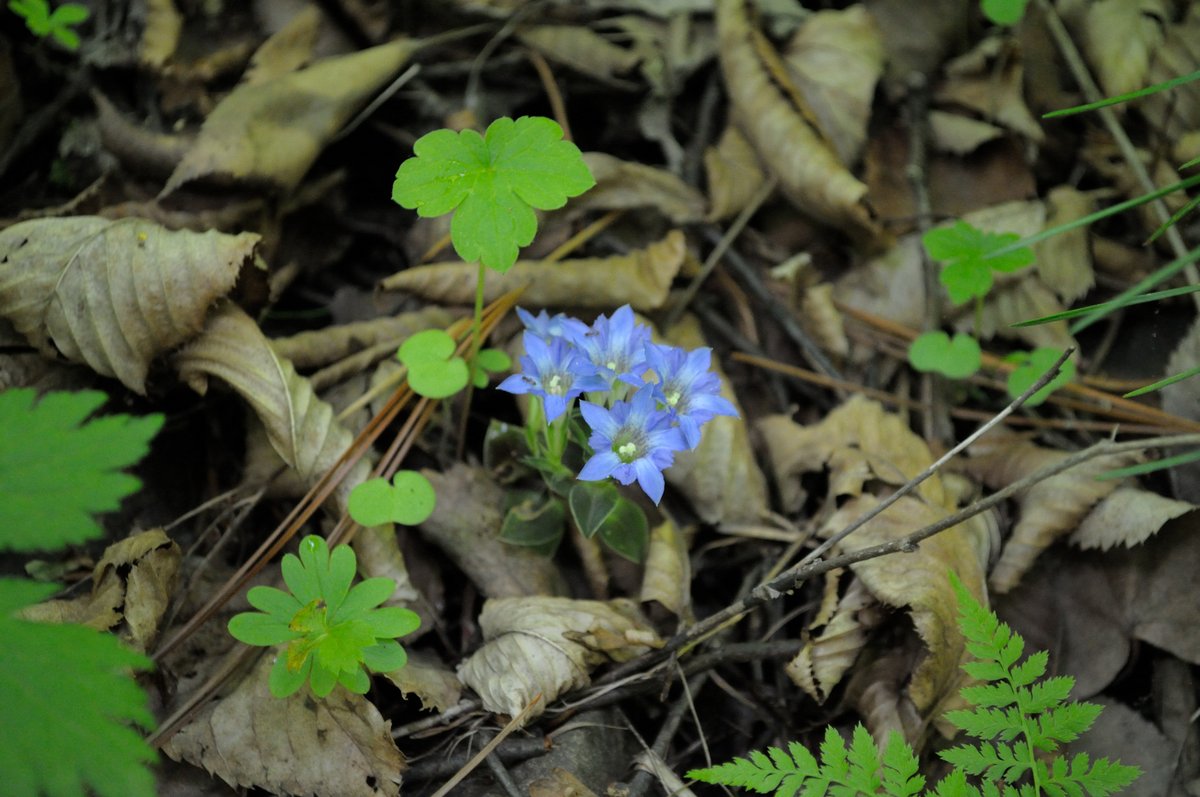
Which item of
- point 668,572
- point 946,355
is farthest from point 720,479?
point 946,355

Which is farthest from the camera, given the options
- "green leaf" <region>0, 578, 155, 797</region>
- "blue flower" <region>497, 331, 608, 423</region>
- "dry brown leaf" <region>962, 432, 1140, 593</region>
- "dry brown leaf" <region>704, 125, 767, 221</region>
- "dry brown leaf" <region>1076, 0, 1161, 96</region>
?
"dry brown leaf" <region>1076, 0, 1161, 96</region>

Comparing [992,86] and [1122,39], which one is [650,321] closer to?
[992,86]

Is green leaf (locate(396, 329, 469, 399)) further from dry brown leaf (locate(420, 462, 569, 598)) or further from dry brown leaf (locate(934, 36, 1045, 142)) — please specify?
dry brown leaf (locate(934, 36, 1045, 142))

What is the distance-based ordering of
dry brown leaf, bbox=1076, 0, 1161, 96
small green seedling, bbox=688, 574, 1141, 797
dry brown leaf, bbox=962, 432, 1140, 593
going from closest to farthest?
small green seedling, bbox=688, 574, 1141, 797 → dry brown leaf, bbox=962, 432, 1140, 593 → dry brown leaf, bbox=1076, 0, 1161, 96

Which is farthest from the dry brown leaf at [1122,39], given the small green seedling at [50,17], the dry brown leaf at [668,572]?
the small green seedling at [50,17]

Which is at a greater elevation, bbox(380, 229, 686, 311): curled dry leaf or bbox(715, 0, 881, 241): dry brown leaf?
bbox(715, 0, 881, 241): dry brown leaf

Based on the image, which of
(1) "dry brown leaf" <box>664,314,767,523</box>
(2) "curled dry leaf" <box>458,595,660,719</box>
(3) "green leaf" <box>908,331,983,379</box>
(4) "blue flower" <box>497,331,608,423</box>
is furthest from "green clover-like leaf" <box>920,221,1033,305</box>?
(2) "curled dry leaf" <box>458,595,660,719</box>

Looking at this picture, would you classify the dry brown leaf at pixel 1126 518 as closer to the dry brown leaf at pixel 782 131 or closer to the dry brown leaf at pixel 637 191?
the dry brown leaf at pixel 782 131
